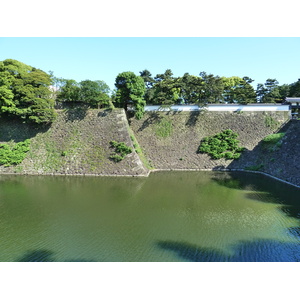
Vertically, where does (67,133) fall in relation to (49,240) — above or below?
above

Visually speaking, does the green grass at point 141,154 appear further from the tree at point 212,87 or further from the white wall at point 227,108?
the tree at point 212,87

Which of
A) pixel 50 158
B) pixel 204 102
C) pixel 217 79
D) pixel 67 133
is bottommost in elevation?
Result: pixel 50 158

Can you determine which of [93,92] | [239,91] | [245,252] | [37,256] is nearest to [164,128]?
[93,92]

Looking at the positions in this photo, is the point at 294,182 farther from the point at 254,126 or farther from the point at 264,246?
the point at 264,246

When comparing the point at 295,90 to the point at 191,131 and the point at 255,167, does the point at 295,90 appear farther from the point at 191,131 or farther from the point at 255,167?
the point at 191,131

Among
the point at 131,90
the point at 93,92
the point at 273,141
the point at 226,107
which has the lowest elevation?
the point at 273,141

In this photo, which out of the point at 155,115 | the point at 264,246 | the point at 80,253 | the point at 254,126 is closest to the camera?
the point at 80,253

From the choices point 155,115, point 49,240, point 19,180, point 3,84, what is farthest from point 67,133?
point 49,240
